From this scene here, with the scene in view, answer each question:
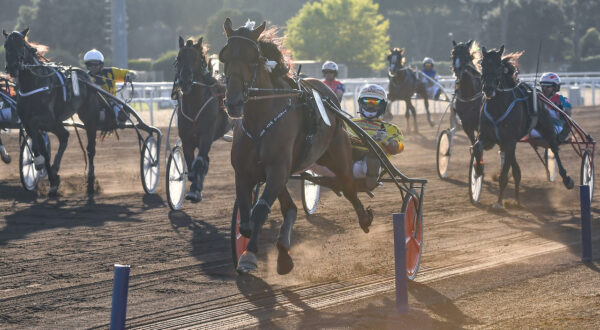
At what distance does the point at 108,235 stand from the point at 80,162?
7155 millimetres

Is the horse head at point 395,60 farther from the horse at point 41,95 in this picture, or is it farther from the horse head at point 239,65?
the horse head at point 239,65

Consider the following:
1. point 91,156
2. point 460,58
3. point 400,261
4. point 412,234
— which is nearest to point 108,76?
point 91,156

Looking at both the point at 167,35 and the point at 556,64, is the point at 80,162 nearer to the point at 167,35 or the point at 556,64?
the point at 556,64

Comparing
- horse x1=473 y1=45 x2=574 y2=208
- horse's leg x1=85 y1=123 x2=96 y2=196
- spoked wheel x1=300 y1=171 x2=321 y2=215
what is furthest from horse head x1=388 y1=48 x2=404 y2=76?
spoked wheel x1=300 y1=171 x2=321 y2=215

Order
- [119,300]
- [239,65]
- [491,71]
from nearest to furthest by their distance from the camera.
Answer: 1. [119,300]
2. [239,65]
3. [491,71]

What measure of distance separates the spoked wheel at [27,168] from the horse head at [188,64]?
290cm

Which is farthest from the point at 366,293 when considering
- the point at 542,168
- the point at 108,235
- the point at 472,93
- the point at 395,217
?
the point at 542,168

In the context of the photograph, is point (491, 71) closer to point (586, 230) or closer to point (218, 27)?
point (586, 230)

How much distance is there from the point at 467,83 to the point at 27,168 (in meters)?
6.29

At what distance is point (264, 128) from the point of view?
611 cm

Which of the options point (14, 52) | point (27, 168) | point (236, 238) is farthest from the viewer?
point (27, 168)

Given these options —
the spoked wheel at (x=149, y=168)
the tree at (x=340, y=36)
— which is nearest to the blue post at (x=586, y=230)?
the spoked wheel at (x=149, y=168)

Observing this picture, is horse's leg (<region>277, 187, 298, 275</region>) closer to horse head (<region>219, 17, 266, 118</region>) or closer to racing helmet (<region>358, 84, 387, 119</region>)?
horse head (<region>219, 17, 266, 118</region>)

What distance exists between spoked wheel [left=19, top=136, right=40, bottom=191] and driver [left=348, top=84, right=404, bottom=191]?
18.1ft
